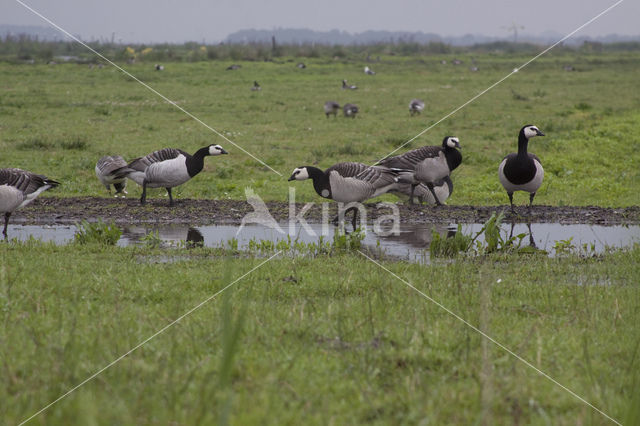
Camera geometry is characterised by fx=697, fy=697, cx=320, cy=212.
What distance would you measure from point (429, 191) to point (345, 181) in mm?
3666

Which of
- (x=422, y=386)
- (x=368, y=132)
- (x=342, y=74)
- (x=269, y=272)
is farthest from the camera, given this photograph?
(x=342, y=74)

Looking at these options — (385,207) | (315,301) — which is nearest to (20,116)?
(385,207)

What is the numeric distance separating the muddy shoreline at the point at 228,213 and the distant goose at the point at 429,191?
641 millimetres

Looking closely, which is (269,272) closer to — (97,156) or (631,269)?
(631,269)

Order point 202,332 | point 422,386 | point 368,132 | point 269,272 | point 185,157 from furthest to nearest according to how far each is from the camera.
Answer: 1. point 368,132
2. point 185,157
3. point 269,272
4. point 202,332
5. point 422,386

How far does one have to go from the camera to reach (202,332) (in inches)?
258

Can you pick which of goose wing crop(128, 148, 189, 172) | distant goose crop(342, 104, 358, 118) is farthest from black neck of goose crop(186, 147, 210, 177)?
distant goose crop(342, 104, 358, 118)

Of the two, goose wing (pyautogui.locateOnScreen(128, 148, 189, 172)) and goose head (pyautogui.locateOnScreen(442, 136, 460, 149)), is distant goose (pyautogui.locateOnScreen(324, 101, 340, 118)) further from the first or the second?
goose wing (pyautogui.locateOnScreen(128, 148, 189, 172))

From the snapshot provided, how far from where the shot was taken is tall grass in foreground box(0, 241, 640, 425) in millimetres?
4961

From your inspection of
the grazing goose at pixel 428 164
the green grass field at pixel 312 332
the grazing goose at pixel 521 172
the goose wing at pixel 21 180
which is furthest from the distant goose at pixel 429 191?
the goose wing at pixel 21 180

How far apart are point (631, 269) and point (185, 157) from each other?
33.6ft

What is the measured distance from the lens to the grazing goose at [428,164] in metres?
16.7

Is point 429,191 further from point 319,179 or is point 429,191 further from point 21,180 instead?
point 21,180

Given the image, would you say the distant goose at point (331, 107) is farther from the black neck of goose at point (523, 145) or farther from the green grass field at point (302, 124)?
the black neck of goose at point (523, 145)
